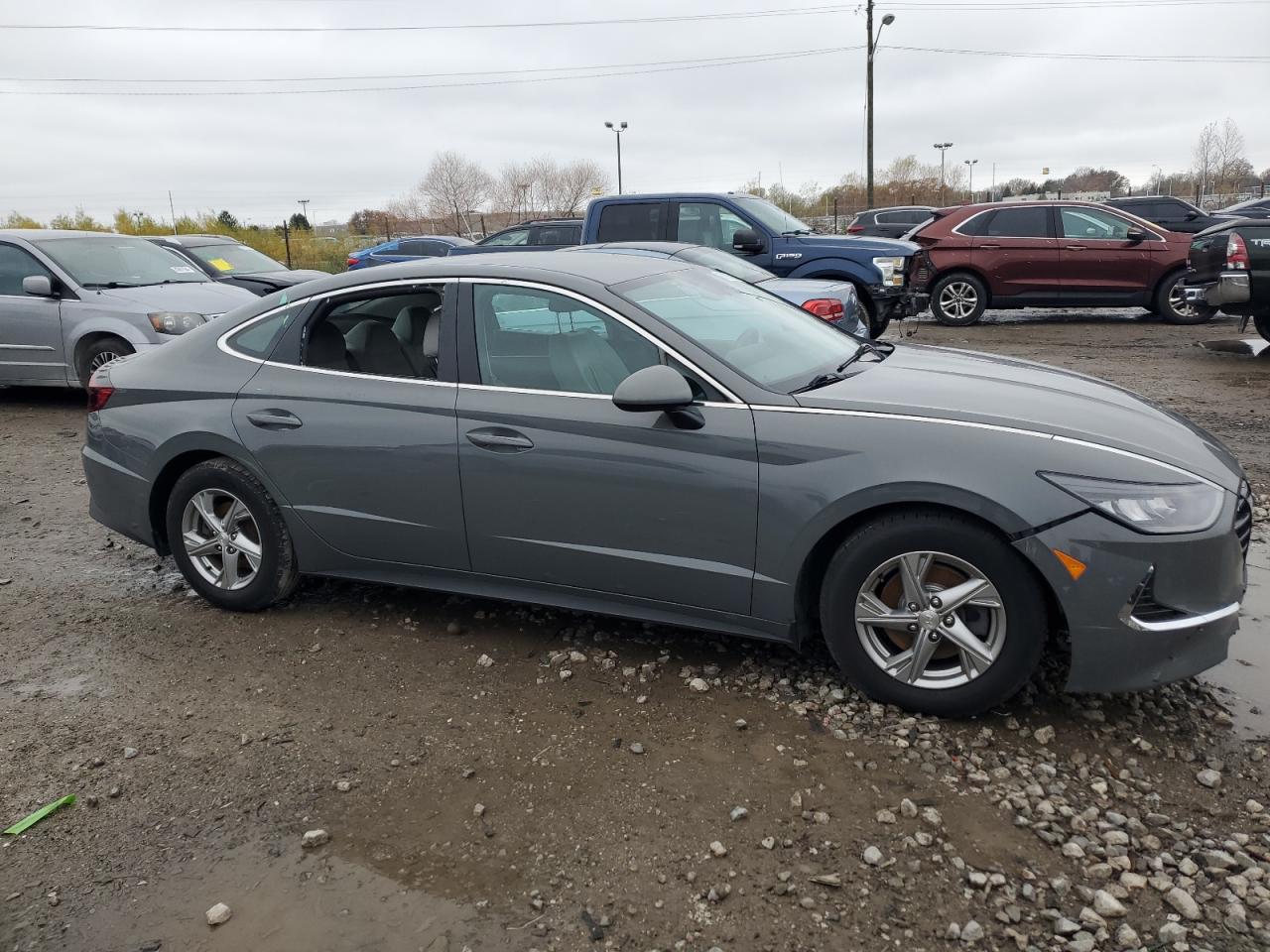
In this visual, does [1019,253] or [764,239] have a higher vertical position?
[764,239]

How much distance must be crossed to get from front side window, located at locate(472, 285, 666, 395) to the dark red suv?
34.9 ft

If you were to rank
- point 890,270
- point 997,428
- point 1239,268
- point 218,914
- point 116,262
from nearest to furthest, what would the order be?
point 218,914 < point 997,428 < point 116,262 < point 1239,268 < point 890,270

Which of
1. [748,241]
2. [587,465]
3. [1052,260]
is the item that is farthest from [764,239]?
[587,465]

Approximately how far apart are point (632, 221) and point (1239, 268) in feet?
21.6

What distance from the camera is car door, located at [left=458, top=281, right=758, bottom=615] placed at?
344 cm

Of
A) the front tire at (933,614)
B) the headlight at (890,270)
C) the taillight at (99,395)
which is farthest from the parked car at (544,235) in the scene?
the front tire at (933,614)

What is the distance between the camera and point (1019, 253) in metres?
13.8

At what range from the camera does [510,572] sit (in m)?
3.87

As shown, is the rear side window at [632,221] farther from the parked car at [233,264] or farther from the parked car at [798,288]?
the parked car at [233,264]

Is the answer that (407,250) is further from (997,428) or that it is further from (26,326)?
(997,428)

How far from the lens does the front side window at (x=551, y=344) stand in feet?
12.0

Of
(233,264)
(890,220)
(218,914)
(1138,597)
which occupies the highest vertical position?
(890,220)

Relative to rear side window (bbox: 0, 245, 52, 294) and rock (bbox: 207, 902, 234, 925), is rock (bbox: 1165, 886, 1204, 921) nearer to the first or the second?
rock (bbox: 207, 902, 234, 925)

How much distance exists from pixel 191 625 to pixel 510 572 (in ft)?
5.44
